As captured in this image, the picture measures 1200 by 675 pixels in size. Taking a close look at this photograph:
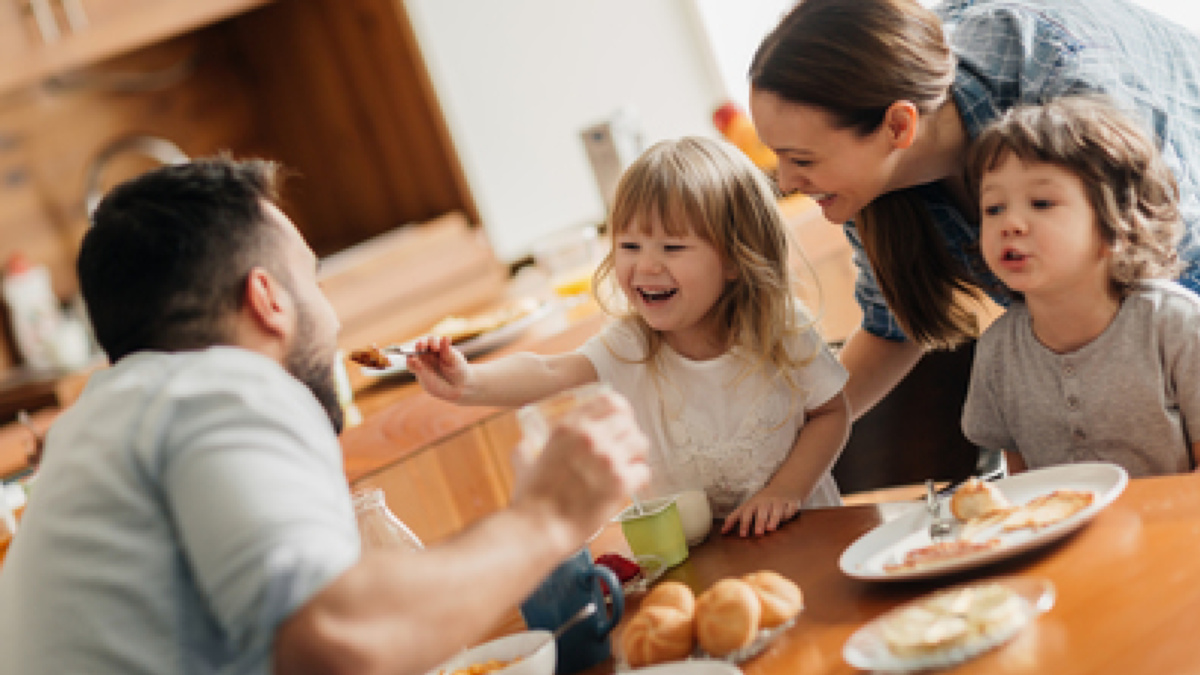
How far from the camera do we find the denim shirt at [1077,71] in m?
1.42

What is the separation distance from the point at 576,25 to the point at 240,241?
2.88 metres

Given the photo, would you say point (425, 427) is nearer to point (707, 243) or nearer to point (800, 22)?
point (707, 243)

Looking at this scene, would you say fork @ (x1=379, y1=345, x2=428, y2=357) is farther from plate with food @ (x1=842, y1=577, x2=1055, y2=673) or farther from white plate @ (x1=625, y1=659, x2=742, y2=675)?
plate with food @ (x1=842, y1=577, x2=1055, y2=673)

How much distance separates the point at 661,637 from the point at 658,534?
266 mm

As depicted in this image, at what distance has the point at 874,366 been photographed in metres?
1.76

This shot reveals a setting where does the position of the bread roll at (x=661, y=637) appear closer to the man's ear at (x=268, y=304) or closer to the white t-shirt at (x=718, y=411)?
the man's ear at (x=268, y=304)

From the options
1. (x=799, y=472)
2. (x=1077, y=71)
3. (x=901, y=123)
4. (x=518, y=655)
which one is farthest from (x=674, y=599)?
(x=1077, y=71)

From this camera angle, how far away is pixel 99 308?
96 cm

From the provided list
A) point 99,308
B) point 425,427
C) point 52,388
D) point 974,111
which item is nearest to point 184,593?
point 99,308

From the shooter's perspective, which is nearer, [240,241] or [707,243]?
[240,241]

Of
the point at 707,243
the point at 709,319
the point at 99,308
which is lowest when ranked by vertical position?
the point at 709,319

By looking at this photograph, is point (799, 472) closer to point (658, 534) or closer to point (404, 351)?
point (658, 534)

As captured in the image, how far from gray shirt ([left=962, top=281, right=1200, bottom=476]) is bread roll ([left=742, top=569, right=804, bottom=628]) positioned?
1.65ft

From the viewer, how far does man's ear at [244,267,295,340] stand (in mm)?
964
